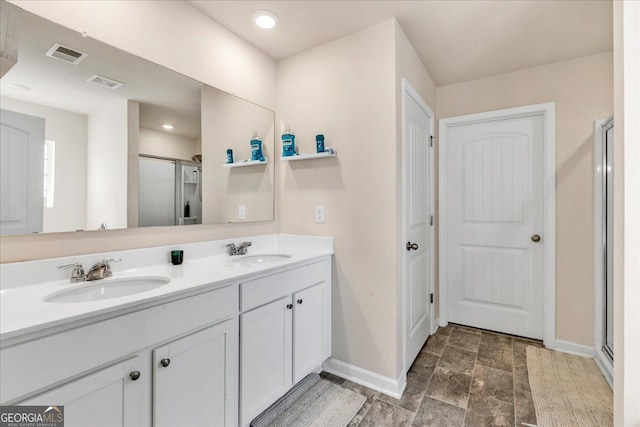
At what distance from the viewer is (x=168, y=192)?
1711mm

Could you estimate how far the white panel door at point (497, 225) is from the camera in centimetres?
257

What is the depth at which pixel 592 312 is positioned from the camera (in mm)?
2332

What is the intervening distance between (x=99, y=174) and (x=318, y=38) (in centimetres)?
165

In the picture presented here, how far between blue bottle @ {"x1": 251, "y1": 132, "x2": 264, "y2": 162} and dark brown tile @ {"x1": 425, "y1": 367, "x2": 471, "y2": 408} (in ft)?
6.62

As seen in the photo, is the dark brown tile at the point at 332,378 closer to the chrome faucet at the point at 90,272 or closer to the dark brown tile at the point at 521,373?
the dark brown tile at the point at 521,373

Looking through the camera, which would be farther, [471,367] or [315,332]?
[471,367]

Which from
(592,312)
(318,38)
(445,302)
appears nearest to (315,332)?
(445,302)

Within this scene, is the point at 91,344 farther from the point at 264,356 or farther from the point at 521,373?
the point at 521,373

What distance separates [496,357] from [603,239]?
1.23 meters

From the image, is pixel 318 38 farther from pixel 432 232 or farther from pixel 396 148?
pixel 432 232

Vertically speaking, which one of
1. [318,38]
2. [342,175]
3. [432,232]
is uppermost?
[318,38]

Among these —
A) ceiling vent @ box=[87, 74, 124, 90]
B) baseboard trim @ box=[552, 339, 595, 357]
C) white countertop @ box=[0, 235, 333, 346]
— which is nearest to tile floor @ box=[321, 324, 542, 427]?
baseboard trim @ box=[552, 339, 595, 357]

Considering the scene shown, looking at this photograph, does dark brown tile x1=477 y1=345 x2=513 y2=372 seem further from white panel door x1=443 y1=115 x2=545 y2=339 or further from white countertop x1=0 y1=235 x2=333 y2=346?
white countertop x1=0 y1=235 x2=333 y2=346
